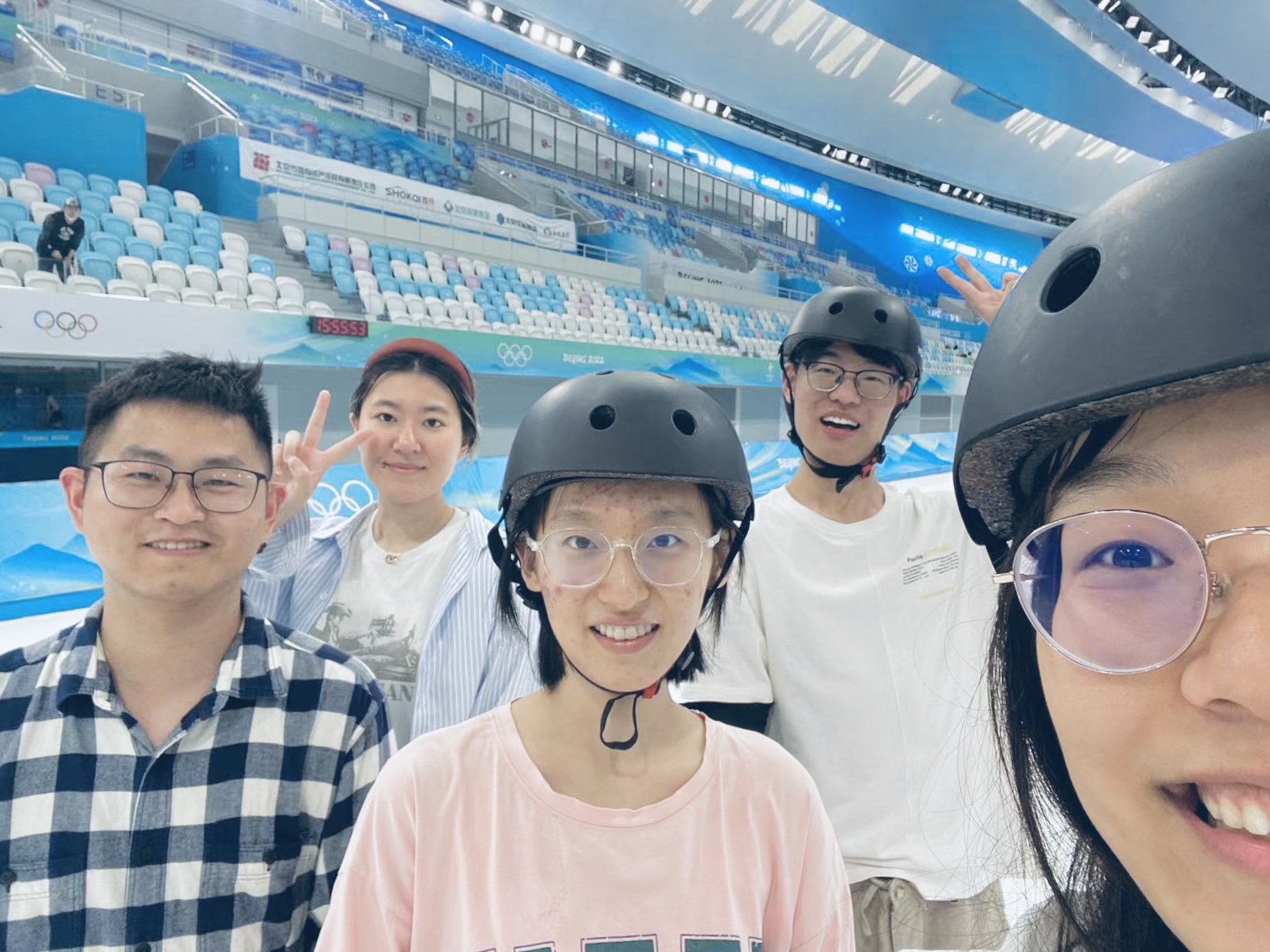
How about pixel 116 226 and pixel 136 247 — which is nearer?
pixel 136 247

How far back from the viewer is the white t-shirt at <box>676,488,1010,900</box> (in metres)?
1.76

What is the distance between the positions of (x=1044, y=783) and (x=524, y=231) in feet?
47.6

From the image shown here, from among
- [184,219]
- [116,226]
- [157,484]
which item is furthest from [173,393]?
[184,219]

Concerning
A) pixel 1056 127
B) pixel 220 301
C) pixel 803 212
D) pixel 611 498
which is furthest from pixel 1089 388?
pixel 1056 127

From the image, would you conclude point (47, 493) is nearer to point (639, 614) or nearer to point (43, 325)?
point (43, 325)

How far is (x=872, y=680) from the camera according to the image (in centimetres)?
180

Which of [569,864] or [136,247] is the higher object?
[136,247]

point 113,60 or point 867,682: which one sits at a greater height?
point 113,60

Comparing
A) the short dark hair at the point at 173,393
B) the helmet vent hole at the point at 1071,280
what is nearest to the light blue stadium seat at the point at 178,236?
the short dark hair at the point at 173,393

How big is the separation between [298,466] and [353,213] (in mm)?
11012

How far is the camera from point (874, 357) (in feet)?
7.04

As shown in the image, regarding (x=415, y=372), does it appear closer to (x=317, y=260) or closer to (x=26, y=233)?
(x=26, y=233)

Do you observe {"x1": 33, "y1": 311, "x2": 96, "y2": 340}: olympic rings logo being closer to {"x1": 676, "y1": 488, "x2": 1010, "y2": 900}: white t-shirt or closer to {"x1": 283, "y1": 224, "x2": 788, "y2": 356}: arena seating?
{"x1": 283, "y1": 224, "x2": 788, "y2": 356}: arena seating

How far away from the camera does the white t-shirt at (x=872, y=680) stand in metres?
1.76
